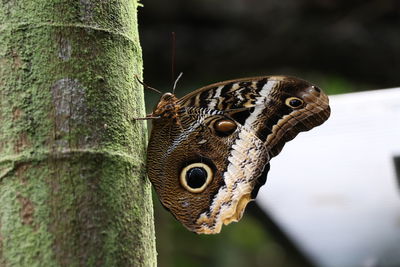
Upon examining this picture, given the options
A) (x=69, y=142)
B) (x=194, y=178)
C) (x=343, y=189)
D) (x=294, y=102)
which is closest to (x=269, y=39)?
(x=343, y=189)

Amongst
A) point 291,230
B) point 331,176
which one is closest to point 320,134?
point 331,176

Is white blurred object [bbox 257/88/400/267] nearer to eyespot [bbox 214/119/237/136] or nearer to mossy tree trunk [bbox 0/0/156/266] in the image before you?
eyespot [bbox 214/119/237/136]

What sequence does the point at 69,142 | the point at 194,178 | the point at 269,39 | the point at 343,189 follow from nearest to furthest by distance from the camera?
the point at 69,142
the point at 194,178
the point at 343,189
the point at 269,39

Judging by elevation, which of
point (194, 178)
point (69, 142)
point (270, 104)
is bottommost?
point (194, 178)

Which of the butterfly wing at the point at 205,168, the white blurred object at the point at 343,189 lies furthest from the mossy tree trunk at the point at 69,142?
the white blurred object at the point at 343,189

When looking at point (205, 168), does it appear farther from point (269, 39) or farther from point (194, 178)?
point (269, 39)

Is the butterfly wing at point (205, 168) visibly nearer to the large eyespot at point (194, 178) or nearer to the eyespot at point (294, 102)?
the large eyespot at point (194, 178)

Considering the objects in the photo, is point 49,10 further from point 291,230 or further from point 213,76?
point 213,76
